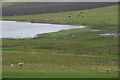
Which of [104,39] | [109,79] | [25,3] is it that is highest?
[25,3]

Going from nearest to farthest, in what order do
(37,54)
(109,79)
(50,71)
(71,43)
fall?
1. (109,79)
2. (50,71)
3. (37,54)
4. (71,43)

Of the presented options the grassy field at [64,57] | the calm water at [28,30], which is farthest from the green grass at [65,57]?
the calm water at [28,30]

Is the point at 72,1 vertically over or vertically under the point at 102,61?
over

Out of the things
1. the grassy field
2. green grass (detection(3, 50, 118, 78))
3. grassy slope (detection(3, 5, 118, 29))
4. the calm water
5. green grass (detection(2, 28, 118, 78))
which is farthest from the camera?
grassy slope (detection(3, 5, 118, 29))

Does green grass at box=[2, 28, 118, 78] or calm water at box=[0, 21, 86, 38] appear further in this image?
calm water at box=[0, 21, 86, 38]

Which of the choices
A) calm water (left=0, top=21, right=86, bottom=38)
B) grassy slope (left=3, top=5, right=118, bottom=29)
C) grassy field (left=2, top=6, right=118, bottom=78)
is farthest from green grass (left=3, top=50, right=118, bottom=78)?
grassy slope (left=3, top=5, right=118, bottom=29)

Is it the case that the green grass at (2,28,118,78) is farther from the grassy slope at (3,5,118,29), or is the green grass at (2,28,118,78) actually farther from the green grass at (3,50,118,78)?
the grassy slope at (3,5,118,29)

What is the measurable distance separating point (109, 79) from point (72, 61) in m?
14.3

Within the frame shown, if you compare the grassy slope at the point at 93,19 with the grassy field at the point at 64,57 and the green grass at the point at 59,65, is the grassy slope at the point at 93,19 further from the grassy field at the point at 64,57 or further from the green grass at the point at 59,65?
the green grass at the point at 59,65

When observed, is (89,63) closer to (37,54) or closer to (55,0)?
(37,54)

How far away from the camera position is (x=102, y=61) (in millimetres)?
44438

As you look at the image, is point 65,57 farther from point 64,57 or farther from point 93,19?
point 93,19

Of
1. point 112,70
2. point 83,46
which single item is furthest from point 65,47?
point 112,70

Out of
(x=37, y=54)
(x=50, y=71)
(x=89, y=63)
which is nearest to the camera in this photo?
(x=50, y=71)
